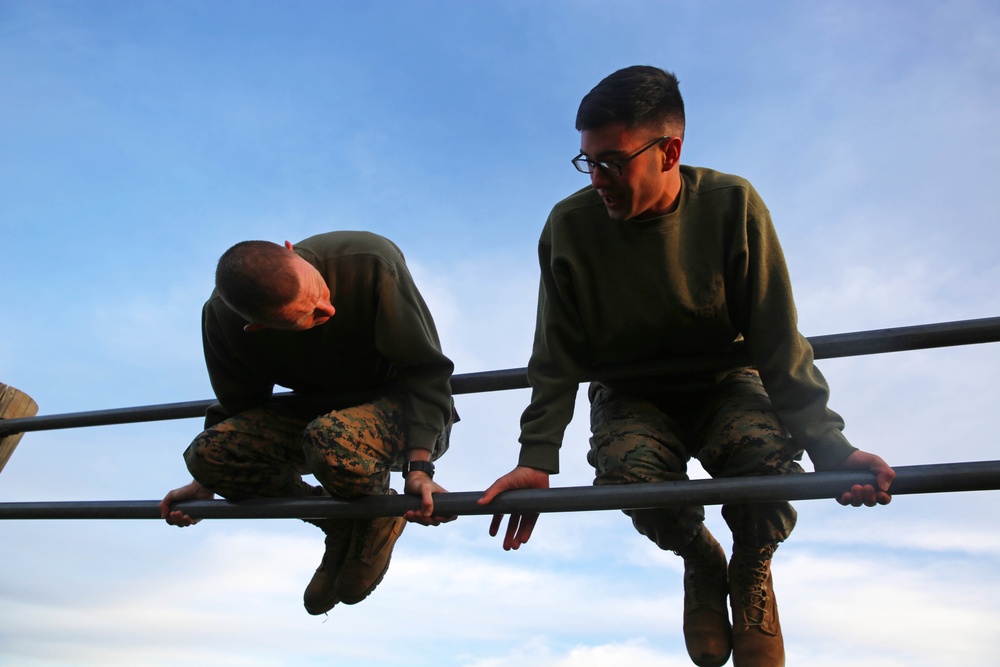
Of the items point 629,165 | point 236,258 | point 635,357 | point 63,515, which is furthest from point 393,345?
point 63,515

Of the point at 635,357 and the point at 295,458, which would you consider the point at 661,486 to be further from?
the point at 295,458

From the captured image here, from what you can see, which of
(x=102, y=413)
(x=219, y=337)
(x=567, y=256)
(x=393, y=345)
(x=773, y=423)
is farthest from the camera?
(x=102, y=413)

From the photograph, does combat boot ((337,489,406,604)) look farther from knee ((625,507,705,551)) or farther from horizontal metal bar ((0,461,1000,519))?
knee ((625,507,705,551))

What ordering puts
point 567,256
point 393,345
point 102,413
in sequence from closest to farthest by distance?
point 567,256, point 393,345, point 102,413

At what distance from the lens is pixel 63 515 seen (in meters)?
2.10

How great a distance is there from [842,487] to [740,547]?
0.99ft

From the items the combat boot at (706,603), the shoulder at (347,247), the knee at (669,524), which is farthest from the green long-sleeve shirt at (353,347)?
the combat boot at (706,603)

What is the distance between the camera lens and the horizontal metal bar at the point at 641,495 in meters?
1.38

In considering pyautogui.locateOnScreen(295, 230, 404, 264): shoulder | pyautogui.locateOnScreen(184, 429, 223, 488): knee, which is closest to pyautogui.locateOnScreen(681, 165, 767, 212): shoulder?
pyautogui.locateOnScreen(295, 230, 404, 264): shoulder

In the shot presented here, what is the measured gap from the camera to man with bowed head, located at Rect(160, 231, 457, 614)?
69.8 inches

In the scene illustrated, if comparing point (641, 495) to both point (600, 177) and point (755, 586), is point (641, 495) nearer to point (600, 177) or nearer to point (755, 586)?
point (755, 586)

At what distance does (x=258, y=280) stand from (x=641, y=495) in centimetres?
83

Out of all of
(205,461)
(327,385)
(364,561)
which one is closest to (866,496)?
(364,561)

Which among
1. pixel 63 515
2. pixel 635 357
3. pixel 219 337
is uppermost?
pixel 219 337
